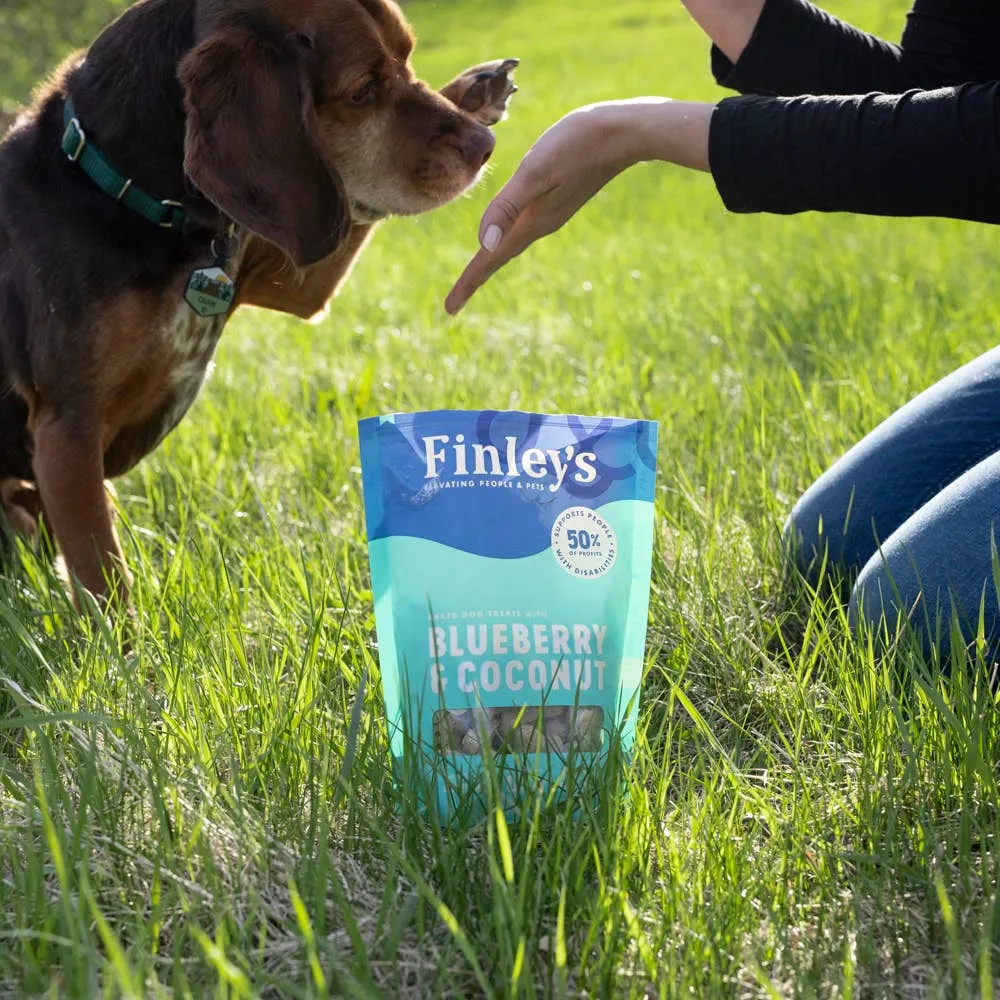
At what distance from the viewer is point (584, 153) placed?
7.40 feet

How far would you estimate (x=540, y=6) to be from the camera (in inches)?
1345

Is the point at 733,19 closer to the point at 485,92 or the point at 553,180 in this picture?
the point at 485,92

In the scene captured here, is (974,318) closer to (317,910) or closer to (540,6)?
(317,910)

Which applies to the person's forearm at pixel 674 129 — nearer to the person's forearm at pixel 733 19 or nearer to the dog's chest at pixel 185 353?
the person's forearm at pixel 733 19

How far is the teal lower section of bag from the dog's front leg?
1.00 m

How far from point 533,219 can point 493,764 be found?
1167mm

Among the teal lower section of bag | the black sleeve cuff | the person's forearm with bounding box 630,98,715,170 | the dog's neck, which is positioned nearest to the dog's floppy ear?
the dog's neck

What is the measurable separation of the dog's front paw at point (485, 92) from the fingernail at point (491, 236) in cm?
75

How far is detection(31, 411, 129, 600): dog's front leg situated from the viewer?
96.1 inches

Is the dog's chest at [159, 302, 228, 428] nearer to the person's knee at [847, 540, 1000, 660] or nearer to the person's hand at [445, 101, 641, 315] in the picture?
the person's hand at [445, 101, 641, 315]

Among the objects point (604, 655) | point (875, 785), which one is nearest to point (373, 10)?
point (604, 655)

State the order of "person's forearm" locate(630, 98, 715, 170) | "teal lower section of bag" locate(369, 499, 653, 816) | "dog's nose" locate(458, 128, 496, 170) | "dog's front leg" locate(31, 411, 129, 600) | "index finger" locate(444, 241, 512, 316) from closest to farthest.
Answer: "teal lower section of bag" locate(369, 499, 653, 816) < "person's forearm" locate(630, 98, 715, 170) < "index finger" locate(444, 241, 512, 316) < "dog's front leg" locate(31, 411, 129, 600) < "dog's nose" locate(458, 128, 496, 170)

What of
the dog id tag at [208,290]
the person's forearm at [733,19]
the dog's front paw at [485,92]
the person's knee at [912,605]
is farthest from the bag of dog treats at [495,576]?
the person's forearm at [733,19]

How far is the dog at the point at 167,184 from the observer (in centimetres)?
228
